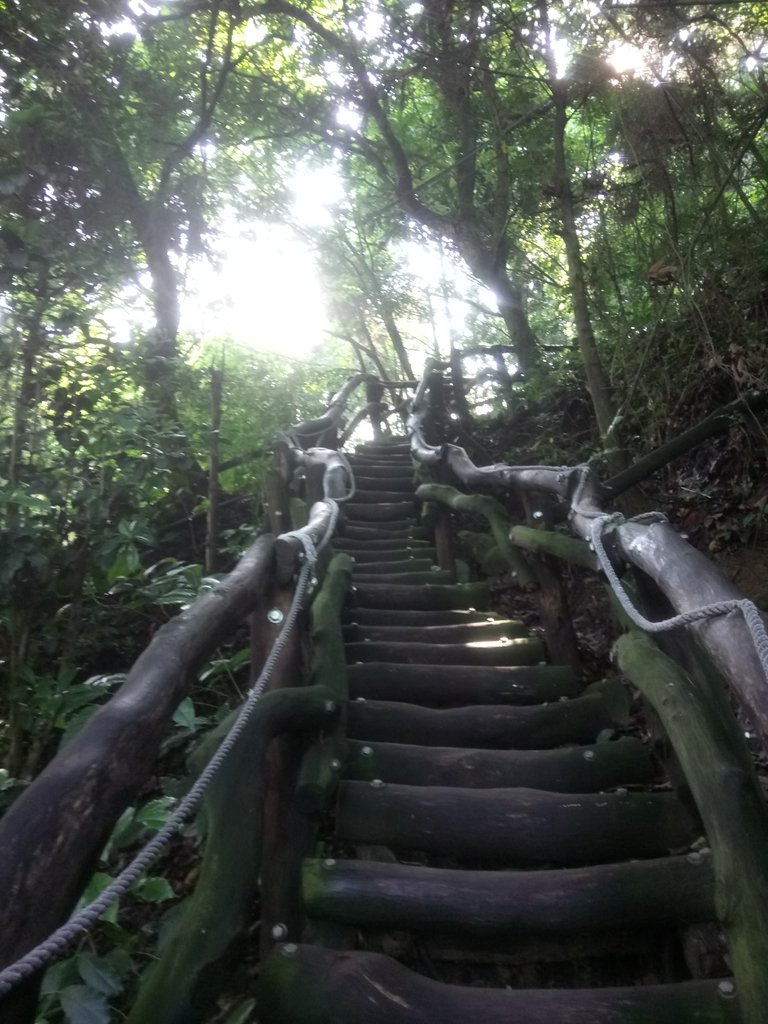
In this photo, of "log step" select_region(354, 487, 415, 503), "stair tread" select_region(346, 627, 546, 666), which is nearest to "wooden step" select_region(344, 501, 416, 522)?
"log step" select_region(354, 487, 415, 503)

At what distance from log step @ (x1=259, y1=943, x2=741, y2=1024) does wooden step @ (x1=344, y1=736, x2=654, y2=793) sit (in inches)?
32.9

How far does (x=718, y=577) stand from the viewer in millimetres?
1863

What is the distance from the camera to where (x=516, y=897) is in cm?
209

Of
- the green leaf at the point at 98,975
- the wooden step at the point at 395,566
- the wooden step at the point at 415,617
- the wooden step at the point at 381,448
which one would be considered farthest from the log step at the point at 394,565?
the wooden step at the point at 381,448

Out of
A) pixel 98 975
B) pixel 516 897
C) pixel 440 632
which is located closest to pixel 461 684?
pixel 440 632

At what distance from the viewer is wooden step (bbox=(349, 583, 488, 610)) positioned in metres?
4.65

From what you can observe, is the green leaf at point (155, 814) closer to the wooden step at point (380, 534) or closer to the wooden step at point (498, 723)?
the wooden step at point (498, 723)

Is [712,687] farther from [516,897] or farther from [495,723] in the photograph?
[495,723]

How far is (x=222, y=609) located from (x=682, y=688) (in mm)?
1337

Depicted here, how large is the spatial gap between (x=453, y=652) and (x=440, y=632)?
0.88 ft

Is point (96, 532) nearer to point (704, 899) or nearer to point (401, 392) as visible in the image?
point (704, 899)

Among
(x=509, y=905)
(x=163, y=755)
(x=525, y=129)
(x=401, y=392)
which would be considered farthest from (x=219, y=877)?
(x=401, y=392)

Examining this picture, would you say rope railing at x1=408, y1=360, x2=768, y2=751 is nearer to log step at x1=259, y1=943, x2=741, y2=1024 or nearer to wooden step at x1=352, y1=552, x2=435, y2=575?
log step at x1=259, y1=943, x2=741, y2=1024

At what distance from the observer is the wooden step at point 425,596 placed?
465 centimetres
